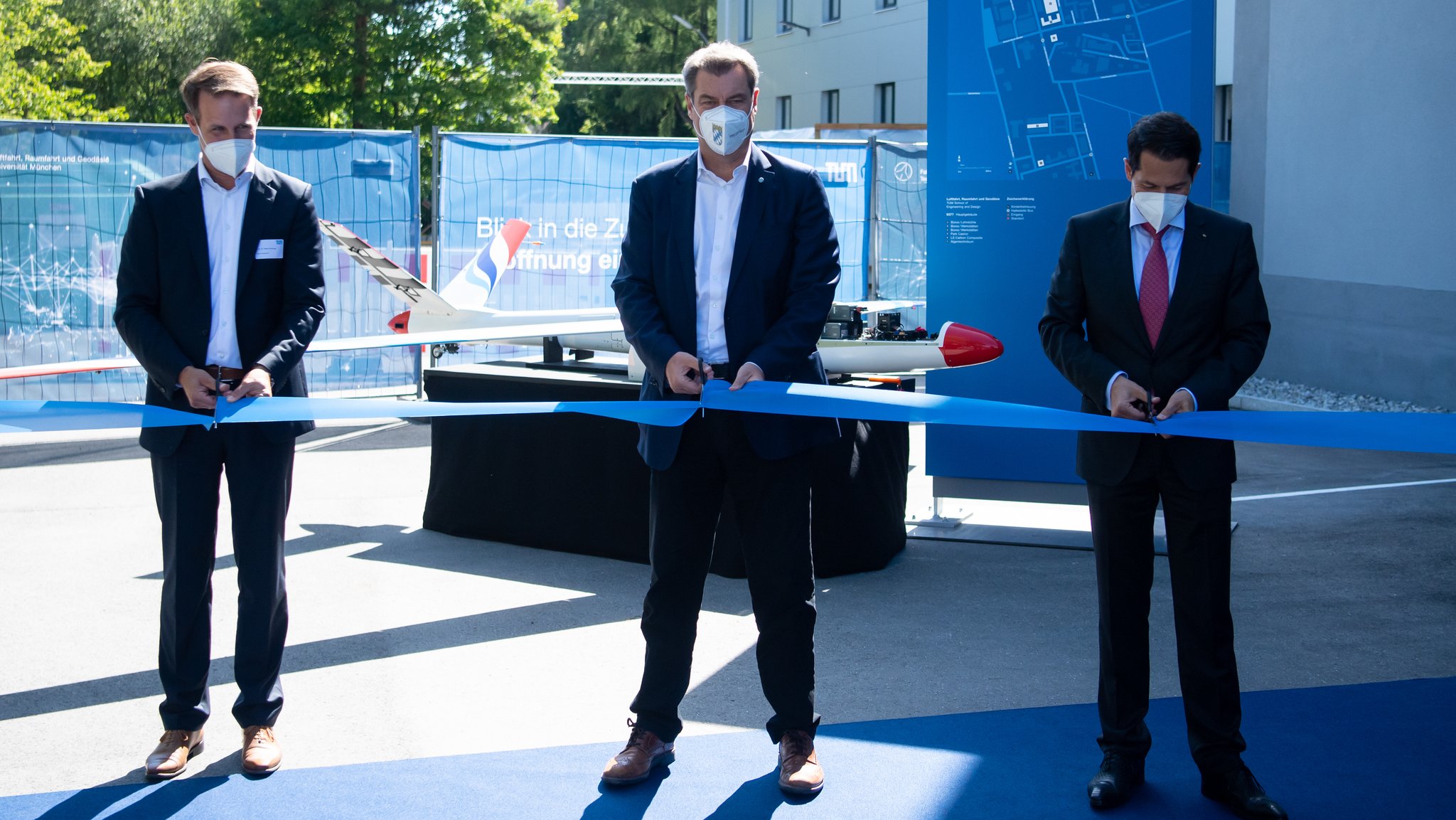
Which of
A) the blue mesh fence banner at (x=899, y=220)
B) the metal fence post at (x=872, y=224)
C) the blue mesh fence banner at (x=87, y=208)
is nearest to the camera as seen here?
the blue mesh fence banner at (x=87, y=208)

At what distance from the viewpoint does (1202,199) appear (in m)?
6.18

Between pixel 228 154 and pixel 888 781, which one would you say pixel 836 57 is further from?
pixel 888 781

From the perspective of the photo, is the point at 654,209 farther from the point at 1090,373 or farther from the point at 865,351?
the point at 865,351

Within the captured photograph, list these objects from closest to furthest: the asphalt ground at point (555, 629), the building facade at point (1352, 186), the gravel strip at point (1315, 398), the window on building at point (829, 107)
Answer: the asphalt ground at point (555, 629), the building facade at point (1352, 186), the gravel strip at point (1315, 398), the window on building at point (829, 107)

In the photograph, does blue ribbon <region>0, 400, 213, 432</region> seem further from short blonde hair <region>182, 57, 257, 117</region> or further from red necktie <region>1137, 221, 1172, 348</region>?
red necktie <region>1137, 221, 1172, 348</region>

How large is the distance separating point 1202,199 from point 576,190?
6.63 m

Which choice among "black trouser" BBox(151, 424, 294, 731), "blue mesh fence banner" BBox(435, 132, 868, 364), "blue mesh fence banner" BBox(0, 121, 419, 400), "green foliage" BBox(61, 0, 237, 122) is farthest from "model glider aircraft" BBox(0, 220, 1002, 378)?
"green foliage" BBox(61, 0, 237, 122)

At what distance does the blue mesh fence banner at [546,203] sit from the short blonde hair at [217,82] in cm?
755

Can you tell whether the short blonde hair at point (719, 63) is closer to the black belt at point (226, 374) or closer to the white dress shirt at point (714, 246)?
the white dress shirt at point (714, 246)

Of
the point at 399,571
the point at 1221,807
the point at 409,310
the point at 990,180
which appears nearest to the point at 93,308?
the point at 409,310

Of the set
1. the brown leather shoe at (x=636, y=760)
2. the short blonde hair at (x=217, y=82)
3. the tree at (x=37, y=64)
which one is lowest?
the brown leather shoe at (x=636, y=760)

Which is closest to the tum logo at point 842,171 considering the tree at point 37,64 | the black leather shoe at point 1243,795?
the black leather shoe at point 1243,795

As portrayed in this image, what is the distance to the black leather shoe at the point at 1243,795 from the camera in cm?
336

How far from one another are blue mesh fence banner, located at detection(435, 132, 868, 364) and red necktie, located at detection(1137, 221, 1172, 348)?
8116 millimetres
